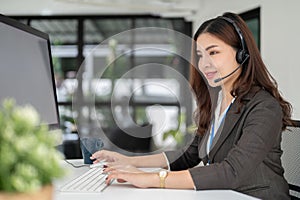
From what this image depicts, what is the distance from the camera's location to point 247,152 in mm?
1441

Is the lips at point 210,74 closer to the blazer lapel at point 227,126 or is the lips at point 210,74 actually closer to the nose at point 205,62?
the nose at point 205,62

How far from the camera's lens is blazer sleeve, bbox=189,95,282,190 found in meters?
1.40

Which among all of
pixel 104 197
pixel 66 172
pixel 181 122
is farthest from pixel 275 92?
pixel 181 122

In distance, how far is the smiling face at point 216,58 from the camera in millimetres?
1694

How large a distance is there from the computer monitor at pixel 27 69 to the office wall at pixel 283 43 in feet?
6.95

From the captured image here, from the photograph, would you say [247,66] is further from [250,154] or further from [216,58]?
[250,154]

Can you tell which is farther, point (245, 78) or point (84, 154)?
point (84, 154)

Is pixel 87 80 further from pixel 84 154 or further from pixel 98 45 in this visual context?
pixel 84 154

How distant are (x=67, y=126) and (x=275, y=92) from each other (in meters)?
4.92

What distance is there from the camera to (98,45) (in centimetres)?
642

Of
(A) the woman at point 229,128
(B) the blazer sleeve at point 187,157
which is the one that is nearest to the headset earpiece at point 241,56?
(A) the woman at point 229,128

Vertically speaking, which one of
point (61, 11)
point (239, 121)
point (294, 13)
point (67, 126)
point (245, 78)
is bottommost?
point (67, 126)

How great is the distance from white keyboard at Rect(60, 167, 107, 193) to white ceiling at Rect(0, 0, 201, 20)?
4.11 metres

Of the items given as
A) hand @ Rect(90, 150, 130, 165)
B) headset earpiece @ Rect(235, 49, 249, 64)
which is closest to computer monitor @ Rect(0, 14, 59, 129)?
hand @ Rect(90, 150, 130, 165)
